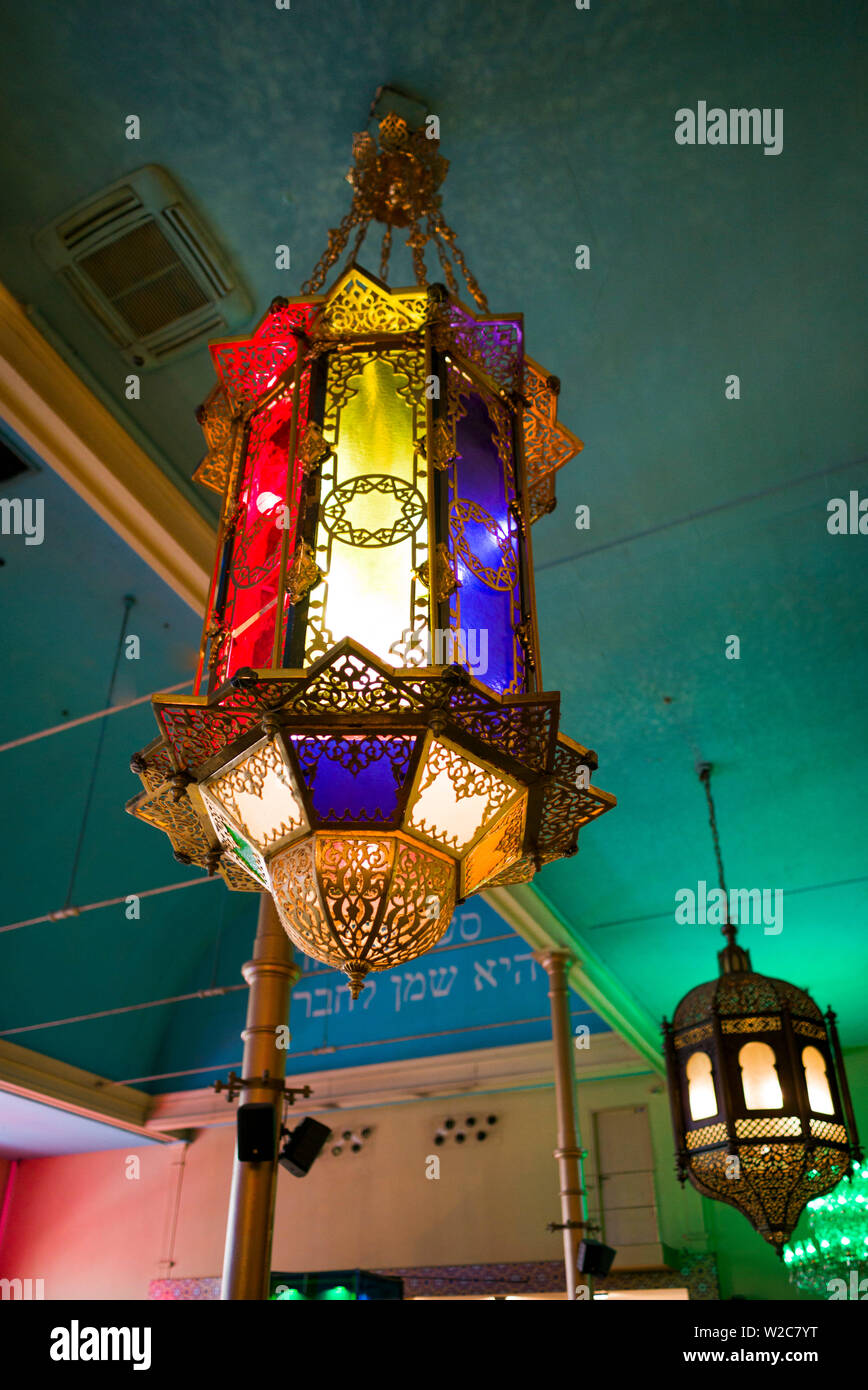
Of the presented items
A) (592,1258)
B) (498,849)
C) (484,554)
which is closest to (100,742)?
(592,1258)

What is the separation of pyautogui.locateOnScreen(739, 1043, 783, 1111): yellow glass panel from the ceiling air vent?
341cm

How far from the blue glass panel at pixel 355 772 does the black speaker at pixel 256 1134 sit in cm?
317

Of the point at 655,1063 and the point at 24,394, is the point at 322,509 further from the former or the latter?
the point at 655,1063

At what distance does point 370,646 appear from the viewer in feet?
5.61

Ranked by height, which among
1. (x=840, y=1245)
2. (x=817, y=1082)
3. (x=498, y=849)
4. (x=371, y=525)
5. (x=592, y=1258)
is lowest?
(x=592, y=1258)

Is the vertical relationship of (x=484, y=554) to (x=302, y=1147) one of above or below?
above

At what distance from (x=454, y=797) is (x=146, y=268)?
218cm

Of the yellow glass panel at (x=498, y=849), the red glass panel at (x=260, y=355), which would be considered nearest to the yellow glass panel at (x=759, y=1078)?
the yellow glass panel at (x=498, y=849)

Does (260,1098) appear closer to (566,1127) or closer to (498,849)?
(498,849)

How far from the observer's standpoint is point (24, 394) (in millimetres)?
3201

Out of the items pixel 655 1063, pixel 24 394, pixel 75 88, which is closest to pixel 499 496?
pixel 75 88

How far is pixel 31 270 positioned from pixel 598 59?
68.9 inches

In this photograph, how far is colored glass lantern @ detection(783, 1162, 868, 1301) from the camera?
21.5ft

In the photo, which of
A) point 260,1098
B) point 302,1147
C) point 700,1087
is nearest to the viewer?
point 700,1087
